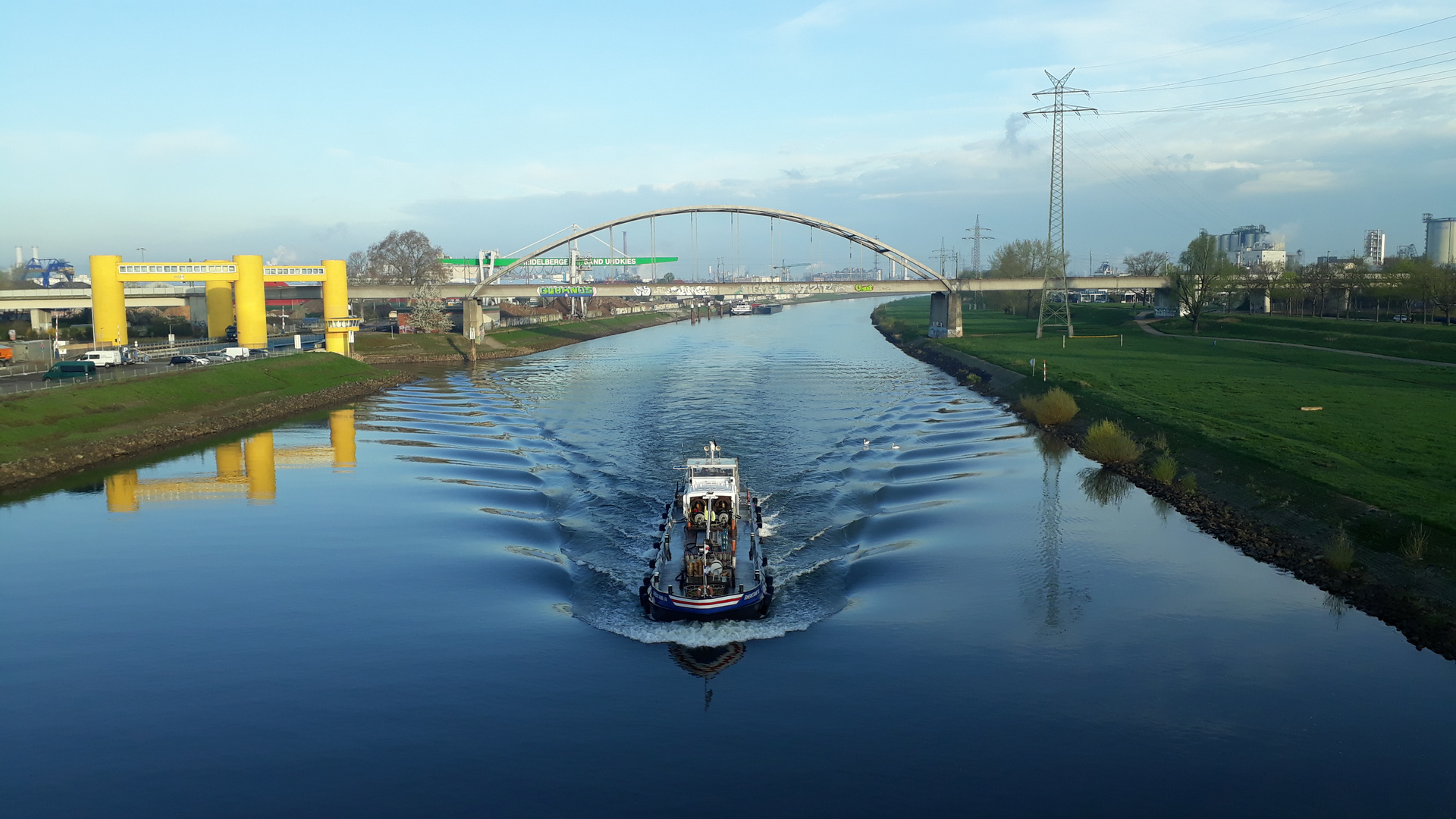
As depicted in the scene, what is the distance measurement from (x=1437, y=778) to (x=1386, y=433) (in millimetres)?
28539

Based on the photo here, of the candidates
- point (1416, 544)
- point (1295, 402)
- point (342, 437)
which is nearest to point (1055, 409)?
point (1295, 402)

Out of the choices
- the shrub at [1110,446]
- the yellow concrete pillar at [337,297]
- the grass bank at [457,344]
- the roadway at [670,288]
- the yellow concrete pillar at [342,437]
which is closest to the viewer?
the shrub at [1110,446]

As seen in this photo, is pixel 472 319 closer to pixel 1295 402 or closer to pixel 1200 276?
pixel 1200 276

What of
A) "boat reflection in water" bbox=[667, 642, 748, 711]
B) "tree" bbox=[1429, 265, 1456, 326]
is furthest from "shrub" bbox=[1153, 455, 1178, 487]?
"tree" bbox=[1429, 265, 1456, 326]

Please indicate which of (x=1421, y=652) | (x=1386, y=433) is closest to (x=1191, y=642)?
(x=1421, y=652)

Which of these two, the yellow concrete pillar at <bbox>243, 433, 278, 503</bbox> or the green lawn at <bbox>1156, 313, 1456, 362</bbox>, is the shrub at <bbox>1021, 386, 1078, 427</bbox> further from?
the yellow concrete pillar at <bbox>243, 433, 278, 503</bbox>

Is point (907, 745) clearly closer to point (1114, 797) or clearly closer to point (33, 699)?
point (1114, 797)

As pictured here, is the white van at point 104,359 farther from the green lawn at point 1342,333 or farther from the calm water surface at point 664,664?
the green lawn at point 1342,333

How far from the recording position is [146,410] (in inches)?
2255

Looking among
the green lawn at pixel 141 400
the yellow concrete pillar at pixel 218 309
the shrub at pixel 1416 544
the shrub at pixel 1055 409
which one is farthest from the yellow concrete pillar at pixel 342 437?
the shrub at pixel 1416 544

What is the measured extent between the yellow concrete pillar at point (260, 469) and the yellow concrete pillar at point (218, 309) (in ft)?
172

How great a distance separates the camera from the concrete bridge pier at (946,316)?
395 feet

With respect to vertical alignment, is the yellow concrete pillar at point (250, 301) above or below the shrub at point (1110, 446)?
above

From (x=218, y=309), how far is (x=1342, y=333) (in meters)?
111
